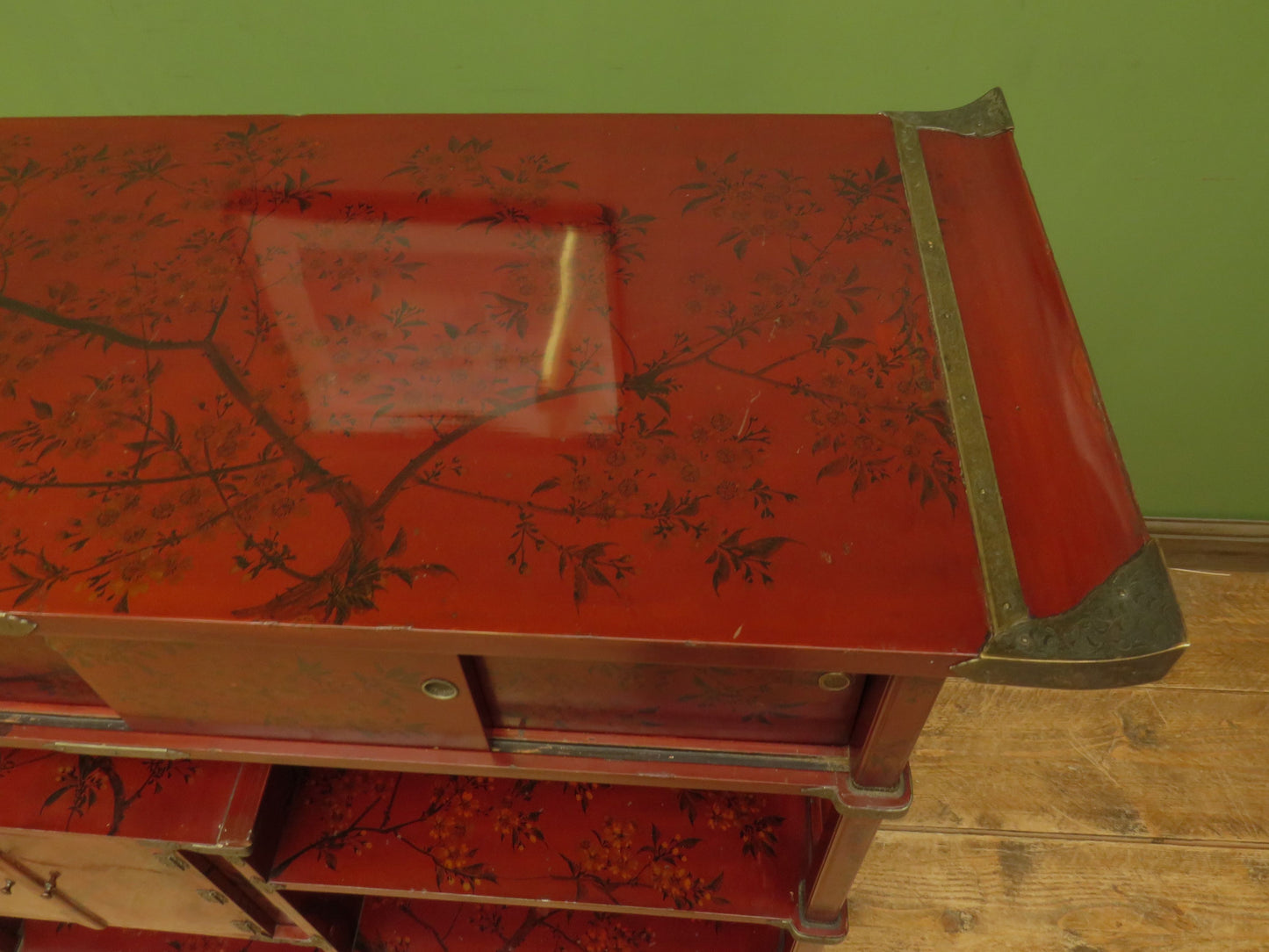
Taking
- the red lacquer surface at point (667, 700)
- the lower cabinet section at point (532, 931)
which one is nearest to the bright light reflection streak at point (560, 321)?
the red lacquer surface at point (667, 700)

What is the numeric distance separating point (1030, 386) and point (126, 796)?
0.90 meters

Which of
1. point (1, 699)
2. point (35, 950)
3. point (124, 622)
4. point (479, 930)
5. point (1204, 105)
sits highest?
point (1204, 105)

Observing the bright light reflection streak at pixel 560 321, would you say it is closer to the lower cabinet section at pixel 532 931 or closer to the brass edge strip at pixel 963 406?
the brass edge strip at pixel 963 406

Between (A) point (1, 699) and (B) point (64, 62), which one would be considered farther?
(B) point (64, 62)

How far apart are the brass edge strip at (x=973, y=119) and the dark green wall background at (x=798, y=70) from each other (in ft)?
0.48

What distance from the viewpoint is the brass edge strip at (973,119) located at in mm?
855

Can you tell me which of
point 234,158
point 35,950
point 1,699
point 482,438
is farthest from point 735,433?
point 35,950

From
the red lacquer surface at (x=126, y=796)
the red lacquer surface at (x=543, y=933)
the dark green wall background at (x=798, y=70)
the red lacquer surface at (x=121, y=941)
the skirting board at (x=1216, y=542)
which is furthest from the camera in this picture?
the skirting board at (x=1216, y=542)

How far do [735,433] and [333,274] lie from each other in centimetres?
37

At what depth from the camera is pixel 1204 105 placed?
1.00 meters

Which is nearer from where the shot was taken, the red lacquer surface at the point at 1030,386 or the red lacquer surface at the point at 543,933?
the red lacquer surface at the point at 1030,386

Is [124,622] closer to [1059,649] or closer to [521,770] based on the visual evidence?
[521,770]

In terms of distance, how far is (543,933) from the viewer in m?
1.09

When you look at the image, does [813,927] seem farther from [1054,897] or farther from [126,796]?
[126,796]
